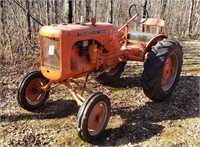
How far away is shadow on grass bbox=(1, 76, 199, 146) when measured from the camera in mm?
3943

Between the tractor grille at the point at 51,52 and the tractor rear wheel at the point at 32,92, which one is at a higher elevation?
the tractor grille at the point at 51,52

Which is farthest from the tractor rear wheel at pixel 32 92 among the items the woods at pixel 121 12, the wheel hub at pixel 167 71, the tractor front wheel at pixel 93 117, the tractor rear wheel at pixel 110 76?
the woods at pixel 121 12

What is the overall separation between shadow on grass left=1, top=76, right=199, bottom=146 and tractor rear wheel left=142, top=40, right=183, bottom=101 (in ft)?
0.76

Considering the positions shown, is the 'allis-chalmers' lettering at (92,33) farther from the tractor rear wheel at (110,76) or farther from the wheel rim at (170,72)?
the wheel rim at (170,72)

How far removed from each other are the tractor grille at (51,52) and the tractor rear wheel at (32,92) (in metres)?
0.49

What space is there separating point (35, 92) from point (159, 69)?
6.98ft

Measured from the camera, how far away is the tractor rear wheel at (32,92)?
4398mm

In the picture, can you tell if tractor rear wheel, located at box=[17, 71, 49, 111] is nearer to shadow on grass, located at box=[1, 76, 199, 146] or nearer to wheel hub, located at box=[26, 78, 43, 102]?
wheel hub, located at box=[26, 78, 43, 102]

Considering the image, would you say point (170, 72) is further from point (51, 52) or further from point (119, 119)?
point (51, 52)

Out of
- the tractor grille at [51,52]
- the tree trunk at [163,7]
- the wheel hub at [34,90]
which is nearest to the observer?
the tractor grille at [51,52]

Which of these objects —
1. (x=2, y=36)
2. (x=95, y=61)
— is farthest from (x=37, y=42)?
(x=95, y=61)

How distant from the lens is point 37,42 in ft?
28.5

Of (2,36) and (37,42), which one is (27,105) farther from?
(37,42)

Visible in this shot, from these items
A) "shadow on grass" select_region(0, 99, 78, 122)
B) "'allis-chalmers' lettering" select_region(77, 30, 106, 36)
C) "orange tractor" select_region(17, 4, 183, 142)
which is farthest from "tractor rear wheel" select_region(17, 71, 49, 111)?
"'allis-chalmers' lettering" select_region(77, 30, 106, 36)
